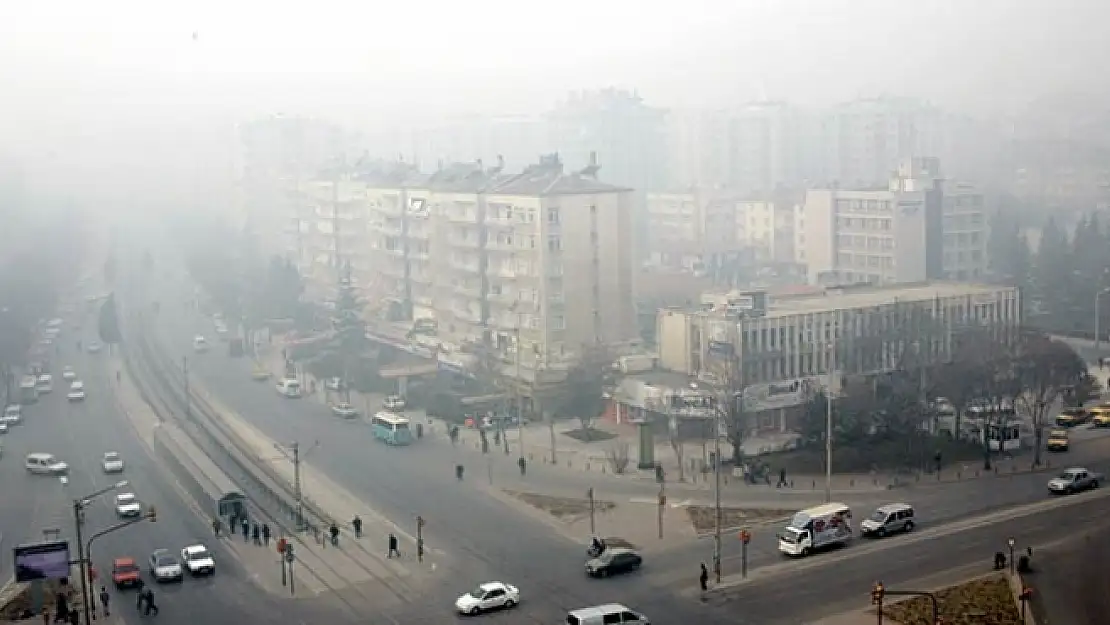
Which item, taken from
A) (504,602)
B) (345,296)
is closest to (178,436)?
(345,296)

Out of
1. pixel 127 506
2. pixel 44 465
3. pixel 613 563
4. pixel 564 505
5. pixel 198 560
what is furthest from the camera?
pixel 44 465

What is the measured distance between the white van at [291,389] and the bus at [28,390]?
3.55 meters

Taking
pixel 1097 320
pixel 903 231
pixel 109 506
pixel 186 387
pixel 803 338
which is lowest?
pixel 109 506

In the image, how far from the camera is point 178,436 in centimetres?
1582

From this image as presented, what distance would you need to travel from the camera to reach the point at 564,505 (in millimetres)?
12055

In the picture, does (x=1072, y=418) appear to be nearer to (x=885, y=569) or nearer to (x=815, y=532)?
(x=815, y=532)

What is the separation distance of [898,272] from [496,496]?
15.2 metres

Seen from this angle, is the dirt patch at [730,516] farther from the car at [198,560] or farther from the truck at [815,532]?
the car at [198,560]

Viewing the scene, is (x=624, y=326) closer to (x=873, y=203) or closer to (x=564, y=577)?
(x=873, y=203)

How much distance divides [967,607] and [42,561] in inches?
251

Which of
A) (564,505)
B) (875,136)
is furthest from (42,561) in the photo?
(875,136)

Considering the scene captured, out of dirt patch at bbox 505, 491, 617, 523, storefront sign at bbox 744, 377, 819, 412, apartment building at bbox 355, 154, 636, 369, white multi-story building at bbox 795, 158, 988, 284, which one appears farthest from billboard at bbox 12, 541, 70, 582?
white multi-story building at bbox 795, 158, 988, 284

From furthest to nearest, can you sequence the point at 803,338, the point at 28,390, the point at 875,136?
the point at 875,136 < the point at 28,390 < the point at 803,338

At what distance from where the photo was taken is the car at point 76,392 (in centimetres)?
1897
